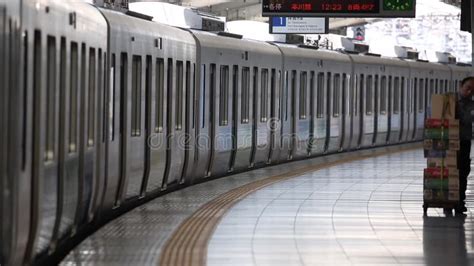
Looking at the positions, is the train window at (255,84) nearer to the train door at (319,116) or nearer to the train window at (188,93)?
the train window at (188,93)

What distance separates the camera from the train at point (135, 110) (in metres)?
9.32

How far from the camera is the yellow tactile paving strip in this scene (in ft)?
40.5

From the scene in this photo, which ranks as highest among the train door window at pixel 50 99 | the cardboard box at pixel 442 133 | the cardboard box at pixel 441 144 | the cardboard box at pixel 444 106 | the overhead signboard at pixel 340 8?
the overhead signboard at pixel 340 8

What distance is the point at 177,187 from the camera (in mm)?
21141

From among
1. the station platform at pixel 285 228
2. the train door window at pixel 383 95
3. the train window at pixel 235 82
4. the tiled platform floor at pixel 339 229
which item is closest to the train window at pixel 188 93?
the station platform at pixel 285 228

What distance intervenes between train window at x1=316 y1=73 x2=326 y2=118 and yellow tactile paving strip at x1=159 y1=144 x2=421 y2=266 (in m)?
8.83

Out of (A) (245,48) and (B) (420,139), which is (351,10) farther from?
(B) (420,139)

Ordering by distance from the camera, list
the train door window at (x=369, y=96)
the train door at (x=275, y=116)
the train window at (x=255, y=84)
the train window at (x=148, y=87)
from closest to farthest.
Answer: the train window at (x=148, y=87) < the train window at (x=255, y=84) < the train door at (x=275, y=116) < the train door window at (x=369, y=96)

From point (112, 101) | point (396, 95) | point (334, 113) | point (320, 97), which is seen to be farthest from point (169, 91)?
point (396, 95)

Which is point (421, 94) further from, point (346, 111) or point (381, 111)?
point (346, 111)

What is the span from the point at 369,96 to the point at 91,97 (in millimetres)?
25194

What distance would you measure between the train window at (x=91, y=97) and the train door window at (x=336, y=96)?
2084cm

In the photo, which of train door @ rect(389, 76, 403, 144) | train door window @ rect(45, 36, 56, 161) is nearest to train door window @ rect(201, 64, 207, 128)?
train door window @ rect(45, 36, 56, 161)

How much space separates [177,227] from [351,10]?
8.28 metres
